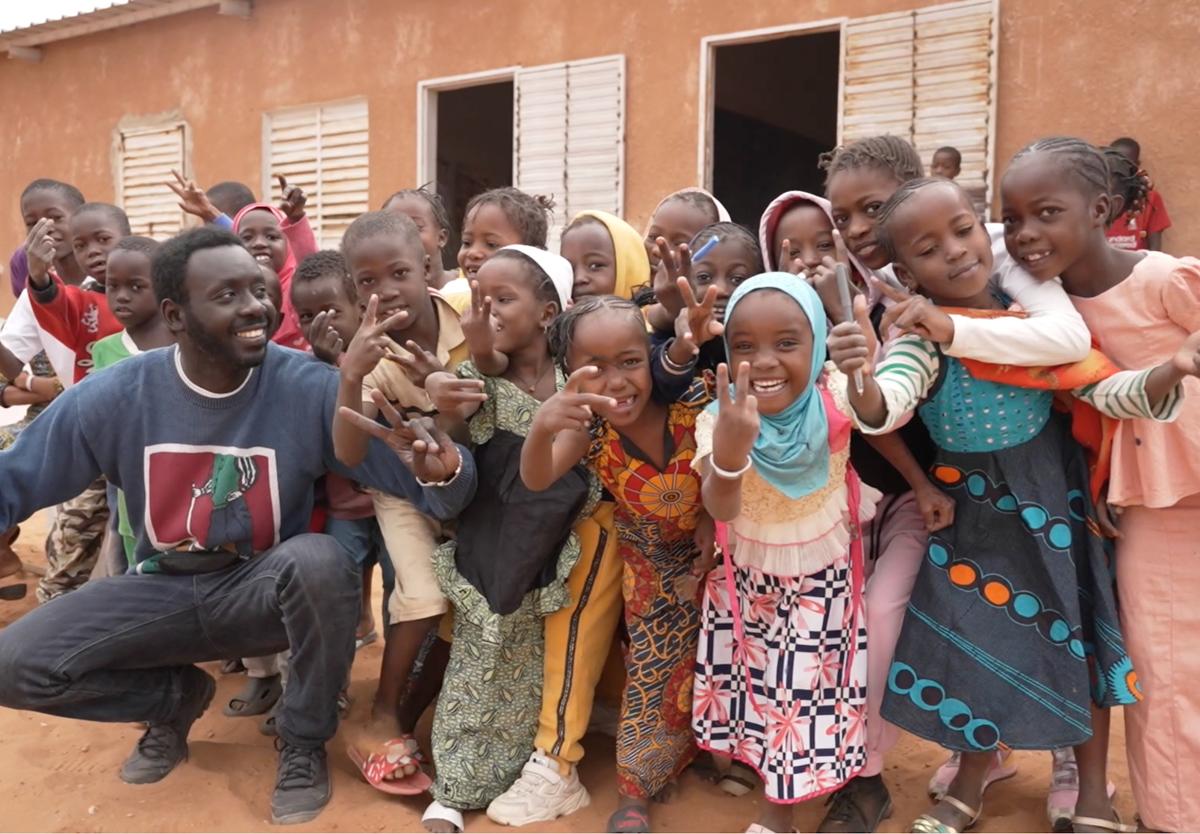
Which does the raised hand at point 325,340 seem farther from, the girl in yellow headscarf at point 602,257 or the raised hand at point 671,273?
the raised hand at point 671,273

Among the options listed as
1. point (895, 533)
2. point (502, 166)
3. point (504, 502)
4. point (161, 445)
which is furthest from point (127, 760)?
point (502, 166)

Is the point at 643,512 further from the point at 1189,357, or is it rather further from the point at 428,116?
the point at 428,116

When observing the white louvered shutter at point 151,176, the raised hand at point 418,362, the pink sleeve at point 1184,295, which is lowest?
the raised hand at point 418,362

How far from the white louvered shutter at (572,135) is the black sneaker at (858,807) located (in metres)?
5.39

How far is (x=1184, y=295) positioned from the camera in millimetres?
2230

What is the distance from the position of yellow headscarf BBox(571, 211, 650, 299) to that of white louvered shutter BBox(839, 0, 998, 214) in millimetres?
3111

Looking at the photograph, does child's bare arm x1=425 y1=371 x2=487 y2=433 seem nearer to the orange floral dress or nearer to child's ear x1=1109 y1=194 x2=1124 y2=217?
the orange floral dress

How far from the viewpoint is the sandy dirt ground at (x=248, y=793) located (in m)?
2.52

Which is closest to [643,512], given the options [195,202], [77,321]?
[195,202]

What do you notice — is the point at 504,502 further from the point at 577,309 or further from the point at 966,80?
the point at 966,80

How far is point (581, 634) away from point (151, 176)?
30.4ft

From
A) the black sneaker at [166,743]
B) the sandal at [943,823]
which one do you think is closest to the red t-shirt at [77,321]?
the black sneaker at [166,743]

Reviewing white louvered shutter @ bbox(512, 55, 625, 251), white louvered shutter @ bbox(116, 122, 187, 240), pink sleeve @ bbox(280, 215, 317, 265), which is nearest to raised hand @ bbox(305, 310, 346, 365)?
pink sleeve @ bbox(280, 215, 317, 265)

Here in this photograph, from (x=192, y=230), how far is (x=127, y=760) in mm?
1561
